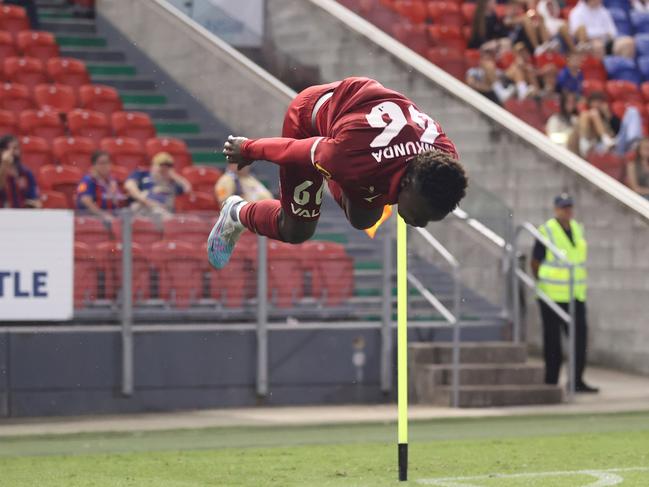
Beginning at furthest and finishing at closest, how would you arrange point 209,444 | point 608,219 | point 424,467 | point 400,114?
point 608,219 < point 209,444 < point 424,467 < point 400,114

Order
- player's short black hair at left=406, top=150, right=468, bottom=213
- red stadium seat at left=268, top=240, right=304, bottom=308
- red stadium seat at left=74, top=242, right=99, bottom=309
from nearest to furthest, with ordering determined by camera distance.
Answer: player's short black hair at left=406, top=150, right=468, bottom=213 → red stadium seat at left=74, top=242, right=99, bottom=309 → red stadium seat at left=268, top=240, right=304, bottom=308

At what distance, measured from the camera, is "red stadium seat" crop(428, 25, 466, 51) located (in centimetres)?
1850

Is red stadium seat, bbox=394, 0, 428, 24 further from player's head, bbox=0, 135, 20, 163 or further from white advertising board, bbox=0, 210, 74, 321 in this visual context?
white advertising board, bbox=0, 210, 74, 321

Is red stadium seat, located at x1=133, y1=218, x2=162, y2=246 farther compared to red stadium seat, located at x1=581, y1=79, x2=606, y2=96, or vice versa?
red stadium seat, located at x1=581, y1=79, x2=606, y2=96

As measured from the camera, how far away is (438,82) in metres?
17.8

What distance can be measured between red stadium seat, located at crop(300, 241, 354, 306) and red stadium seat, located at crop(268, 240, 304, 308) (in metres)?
0.11

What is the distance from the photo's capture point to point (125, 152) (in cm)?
1644

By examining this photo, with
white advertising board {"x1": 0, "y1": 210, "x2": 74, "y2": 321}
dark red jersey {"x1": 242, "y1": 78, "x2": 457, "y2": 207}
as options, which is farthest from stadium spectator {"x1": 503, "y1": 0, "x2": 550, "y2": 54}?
dark red jersey {"x1": 242, "y1": 78, "x2": 457, "y2": 207}

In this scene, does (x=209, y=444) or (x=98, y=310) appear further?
(x=98, y=310)

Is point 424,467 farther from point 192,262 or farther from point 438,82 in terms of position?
point 438,82

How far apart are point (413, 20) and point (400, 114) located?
41.6ft

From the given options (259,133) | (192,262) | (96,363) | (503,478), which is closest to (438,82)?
(259,133)

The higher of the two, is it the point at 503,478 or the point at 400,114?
the point at 400,114

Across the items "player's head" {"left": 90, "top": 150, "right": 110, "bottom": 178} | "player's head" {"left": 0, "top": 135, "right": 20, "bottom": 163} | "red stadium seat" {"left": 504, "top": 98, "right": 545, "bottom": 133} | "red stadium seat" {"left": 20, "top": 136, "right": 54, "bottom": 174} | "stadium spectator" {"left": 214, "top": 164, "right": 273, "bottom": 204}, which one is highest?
"red stadium seat" {"left": 504, "top": 98, "right": 545, "bottom": 133}
